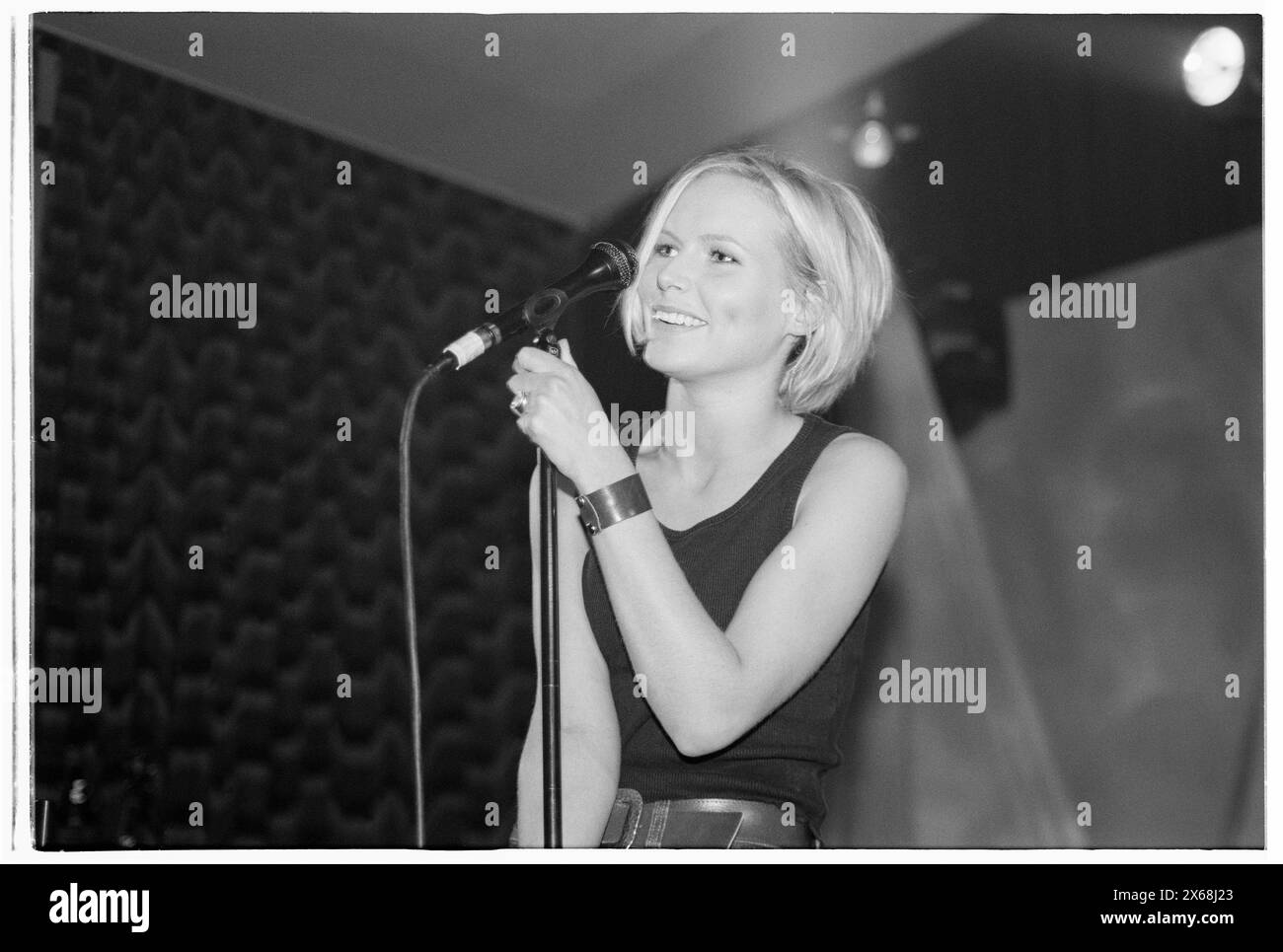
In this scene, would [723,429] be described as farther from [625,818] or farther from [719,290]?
[625,818]

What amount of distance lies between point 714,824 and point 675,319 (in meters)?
0.89

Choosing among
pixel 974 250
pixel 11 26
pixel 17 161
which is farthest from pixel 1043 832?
pixel 11 26

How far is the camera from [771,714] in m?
2.11

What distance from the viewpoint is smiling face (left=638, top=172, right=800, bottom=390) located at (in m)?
2.30

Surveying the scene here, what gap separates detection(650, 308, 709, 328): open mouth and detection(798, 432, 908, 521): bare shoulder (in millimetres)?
342

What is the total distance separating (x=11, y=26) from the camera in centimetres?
254

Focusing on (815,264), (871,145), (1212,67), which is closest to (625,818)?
(815,264)

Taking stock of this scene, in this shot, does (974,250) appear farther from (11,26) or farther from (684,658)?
(11,26)

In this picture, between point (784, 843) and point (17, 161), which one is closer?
point (784, 843)

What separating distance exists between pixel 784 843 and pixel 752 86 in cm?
141

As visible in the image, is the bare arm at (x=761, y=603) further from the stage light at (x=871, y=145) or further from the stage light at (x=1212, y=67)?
the stage light at (x=1212, y=67)

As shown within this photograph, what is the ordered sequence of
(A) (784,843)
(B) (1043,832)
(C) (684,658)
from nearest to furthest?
(C) (684,658) → (A) (784,843) → (B) (1043,832)

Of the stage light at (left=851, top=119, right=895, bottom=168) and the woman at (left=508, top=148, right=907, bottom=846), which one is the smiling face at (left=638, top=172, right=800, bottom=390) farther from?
the stage light at (left=851, top=119, right=895, bottom=168)

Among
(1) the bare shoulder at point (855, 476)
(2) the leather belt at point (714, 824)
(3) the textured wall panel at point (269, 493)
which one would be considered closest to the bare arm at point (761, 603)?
(1) the bare shoulder at point (855, 476)
